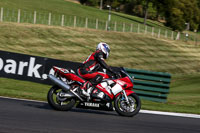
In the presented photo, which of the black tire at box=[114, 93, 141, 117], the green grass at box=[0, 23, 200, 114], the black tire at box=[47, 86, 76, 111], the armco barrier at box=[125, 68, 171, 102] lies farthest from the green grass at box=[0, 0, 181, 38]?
the black tire at box=[114, 93, 141, 117]

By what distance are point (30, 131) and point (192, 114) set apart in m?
6.73

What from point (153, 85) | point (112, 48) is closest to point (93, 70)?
point (153, 85)

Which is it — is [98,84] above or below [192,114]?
above

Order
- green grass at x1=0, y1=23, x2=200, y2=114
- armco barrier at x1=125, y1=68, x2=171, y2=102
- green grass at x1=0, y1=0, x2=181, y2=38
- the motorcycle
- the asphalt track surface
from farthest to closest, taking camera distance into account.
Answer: green grass at x1=0, y1=0, x2=181, y2=38 → green grass at x1=0, y1=23, x2=200, y2=114 → armco barrier at x1=125, y1=68, x2=171, y2=102 → the motorcycle → the asphalt track surface

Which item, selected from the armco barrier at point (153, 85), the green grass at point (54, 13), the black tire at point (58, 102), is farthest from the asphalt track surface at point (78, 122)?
the green grass at point (54, 13)

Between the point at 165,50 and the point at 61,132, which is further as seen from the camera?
the point at 165,50

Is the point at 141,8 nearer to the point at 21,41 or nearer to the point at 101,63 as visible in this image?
the point at 21,41

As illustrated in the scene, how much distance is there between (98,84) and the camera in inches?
413

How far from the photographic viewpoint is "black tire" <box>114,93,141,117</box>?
34.4 ft

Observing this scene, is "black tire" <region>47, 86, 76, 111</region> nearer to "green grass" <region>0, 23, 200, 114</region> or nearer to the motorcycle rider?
the motorcycle rider

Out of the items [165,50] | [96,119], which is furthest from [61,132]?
[165,50]

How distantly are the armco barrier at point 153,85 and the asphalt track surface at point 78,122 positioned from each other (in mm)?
4321

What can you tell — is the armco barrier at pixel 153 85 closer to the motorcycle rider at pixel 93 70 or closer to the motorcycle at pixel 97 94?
the motorcycle at pixel 97 94

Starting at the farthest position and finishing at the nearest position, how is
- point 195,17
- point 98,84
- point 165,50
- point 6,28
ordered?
point 195,17
point 165,50
point 6,28
point 98,84
